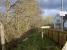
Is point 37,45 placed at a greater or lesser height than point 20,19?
lesser

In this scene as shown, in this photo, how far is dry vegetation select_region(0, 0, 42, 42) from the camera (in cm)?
1285

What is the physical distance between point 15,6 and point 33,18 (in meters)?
2.47

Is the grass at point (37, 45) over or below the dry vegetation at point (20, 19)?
below

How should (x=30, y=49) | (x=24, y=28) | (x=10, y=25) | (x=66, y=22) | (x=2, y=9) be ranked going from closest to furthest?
(x=30, y=49) → (x=2, y=9) → (x=10, y=25) → (x=24, y=28) → (x=66, y=22)

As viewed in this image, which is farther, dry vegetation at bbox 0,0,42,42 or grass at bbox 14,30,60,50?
dry vegetation at bbox 0,0,42,42

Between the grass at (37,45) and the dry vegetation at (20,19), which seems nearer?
the grass at (37,45)

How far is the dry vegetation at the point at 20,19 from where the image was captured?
12852 millimetres

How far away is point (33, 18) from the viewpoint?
1470 cm

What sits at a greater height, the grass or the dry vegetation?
the dry vegetation

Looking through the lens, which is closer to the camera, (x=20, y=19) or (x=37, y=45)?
(x=37, y=45)

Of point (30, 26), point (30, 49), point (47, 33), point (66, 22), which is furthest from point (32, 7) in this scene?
point (66, 22)

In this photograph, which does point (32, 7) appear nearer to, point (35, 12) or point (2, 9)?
point (35, 12)

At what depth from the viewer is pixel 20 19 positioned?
1406 cm

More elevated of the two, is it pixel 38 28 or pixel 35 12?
pixel 35 12
